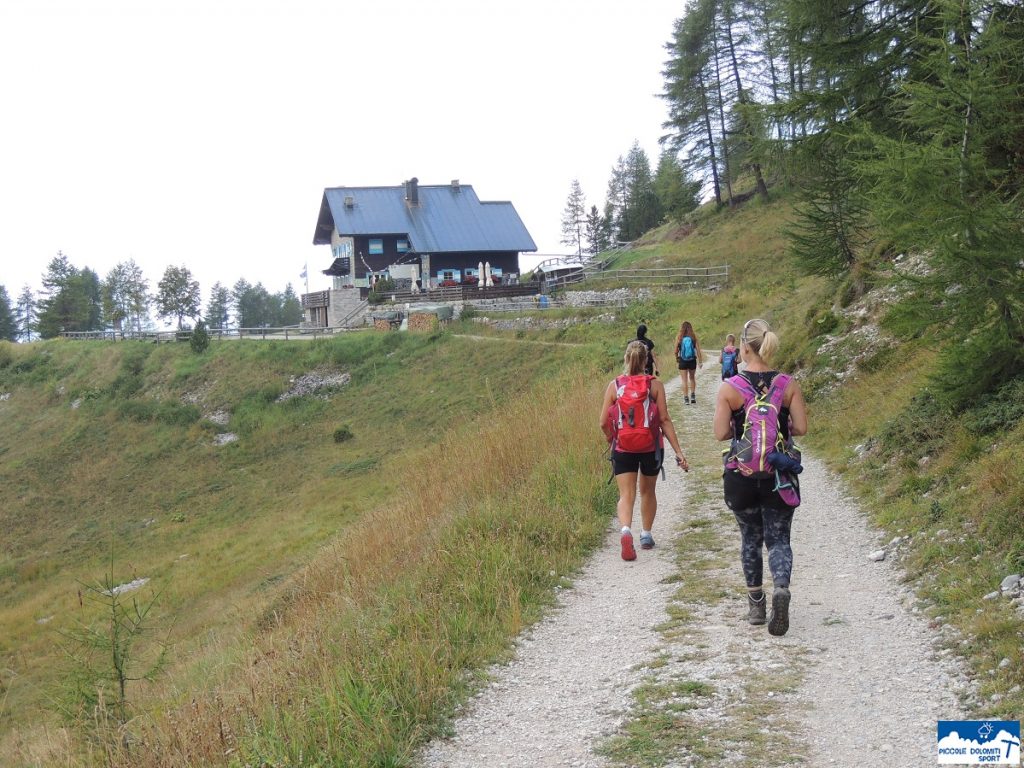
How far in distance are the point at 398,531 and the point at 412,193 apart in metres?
60.4

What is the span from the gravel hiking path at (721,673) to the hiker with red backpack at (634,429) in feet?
1.98

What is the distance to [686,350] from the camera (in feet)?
56.9

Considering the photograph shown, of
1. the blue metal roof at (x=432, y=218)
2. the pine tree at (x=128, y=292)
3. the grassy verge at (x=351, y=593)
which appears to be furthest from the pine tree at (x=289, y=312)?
the grassy verge at (x=351, y=593)

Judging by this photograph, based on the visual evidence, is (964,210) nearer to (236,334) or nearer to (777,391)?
(777,391)

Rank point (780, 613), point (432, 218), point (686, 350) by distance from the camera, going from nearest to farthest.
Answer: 1. point (780, 613)
2. point (686, 350)
3. point (432, 218)

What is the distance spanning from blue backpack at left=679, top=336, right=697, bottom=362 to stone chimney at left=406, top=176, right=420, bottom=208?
52944 millimetres

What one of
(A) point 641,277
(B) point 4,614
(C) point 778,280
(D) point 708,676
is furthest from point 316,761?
(A) point 641,277

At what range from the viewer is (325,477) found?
32094 millimetres

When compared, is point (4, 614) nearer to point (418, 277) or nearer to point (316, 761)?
point (316, 761)

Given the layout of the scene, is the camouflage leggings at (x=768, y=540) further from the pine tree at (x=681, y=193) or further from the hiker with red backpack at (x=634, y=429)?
the pine tree at (x=681, y=193)

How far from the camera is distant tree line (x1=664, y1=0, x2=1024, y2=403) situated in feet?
26.4

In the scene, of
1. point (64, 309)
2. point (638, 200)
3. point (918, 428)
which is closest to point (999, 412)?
point (918, 428)

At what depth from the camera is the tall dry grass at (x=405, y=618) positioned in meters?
4.82

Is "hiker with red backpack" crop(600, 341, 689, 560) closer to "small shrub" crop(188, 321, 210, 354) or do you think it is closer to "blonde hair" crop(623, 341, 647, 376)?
"blonde hair" crop(623, 341, 647, 376)
